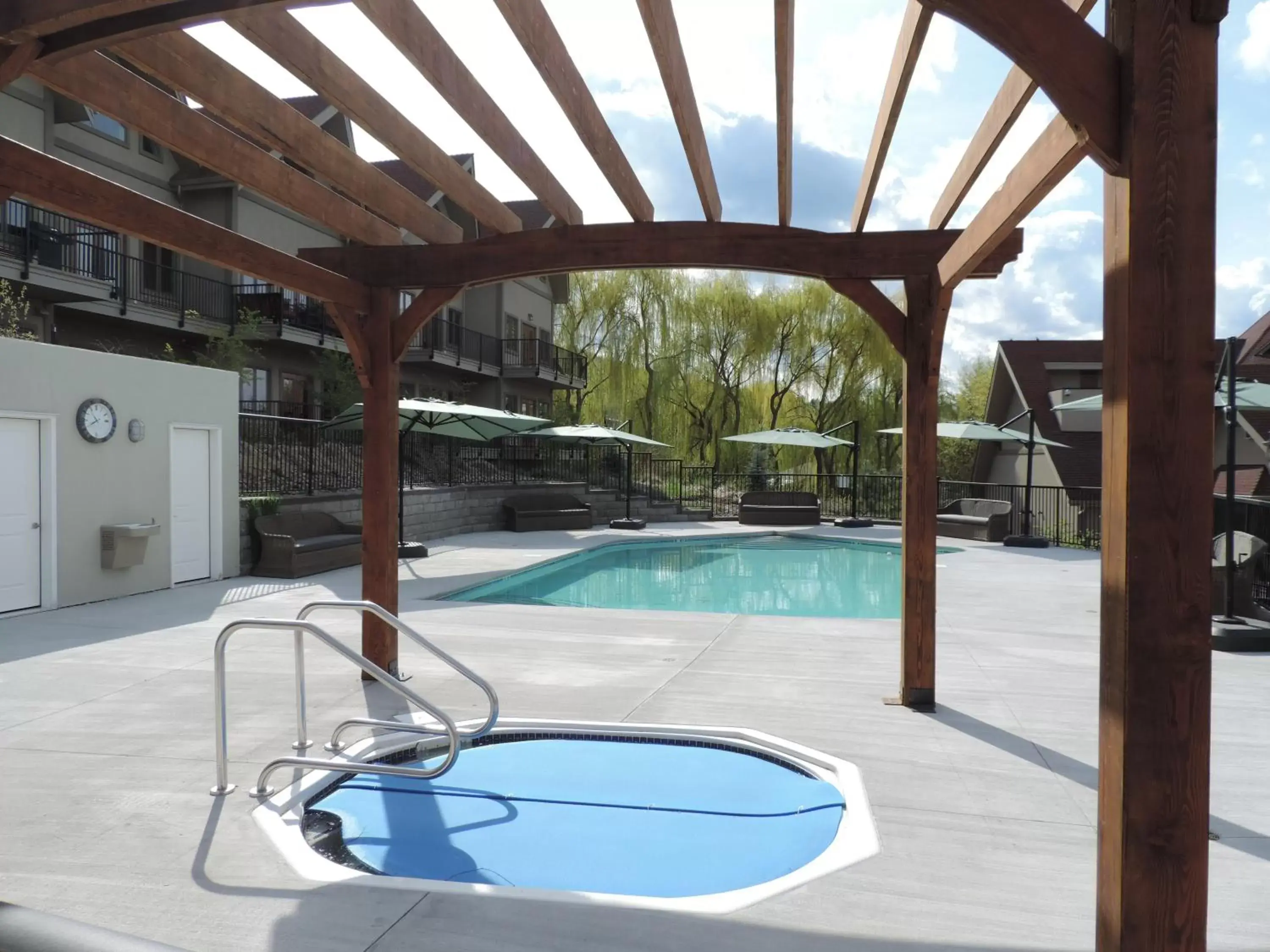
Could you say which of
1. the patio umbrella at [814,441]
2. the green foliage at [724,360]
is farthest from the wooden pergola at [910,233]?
the green foliage at [724,360]

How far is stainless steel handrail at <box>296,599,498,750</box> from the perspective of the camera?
423 cm

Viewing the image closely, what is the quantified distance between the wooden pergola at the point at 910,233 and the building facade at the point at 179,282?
764 centimetres

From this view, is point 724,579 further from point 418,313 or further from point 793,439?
→ point 418,313

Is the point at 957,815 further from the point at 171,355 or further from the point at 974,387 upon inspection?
the point at 974,387

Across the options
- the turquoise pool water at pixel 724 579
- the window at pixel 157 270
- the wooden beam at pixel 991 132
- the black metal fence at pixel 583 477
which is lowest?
the turquoise pool water at pixel 724 579

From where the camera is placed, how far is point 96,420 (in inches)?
359

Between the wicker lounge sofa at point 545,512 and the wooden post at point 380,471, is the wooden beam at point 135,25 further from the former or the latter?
the wicker lounge sofa at point 545,512

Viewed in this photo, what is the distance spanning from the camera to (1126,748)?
2156 mm

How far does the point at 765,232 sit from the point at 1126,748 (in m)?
3.95

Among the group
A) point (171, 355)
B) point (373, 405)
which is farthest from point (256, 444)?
point (373, 405)

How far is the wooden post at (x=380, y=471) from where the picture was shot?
604 centimetres

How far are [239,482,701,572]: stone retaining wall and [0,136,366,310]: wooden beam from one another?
6.99m

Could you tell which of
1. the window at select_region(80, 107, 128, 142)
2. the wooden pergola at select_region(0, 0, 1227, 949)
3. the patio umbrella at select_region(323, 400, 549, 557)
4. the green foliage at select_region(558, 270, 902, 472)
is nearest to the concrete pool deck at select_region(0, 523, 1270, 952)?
the wooden pergola at select_region(0, 0, 1227, 949)

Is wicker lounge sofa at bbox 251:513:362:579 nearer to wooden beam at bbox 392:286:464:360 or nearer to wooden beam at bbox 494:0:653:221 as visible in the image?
wooden beam at bbox 392:286:464:360
